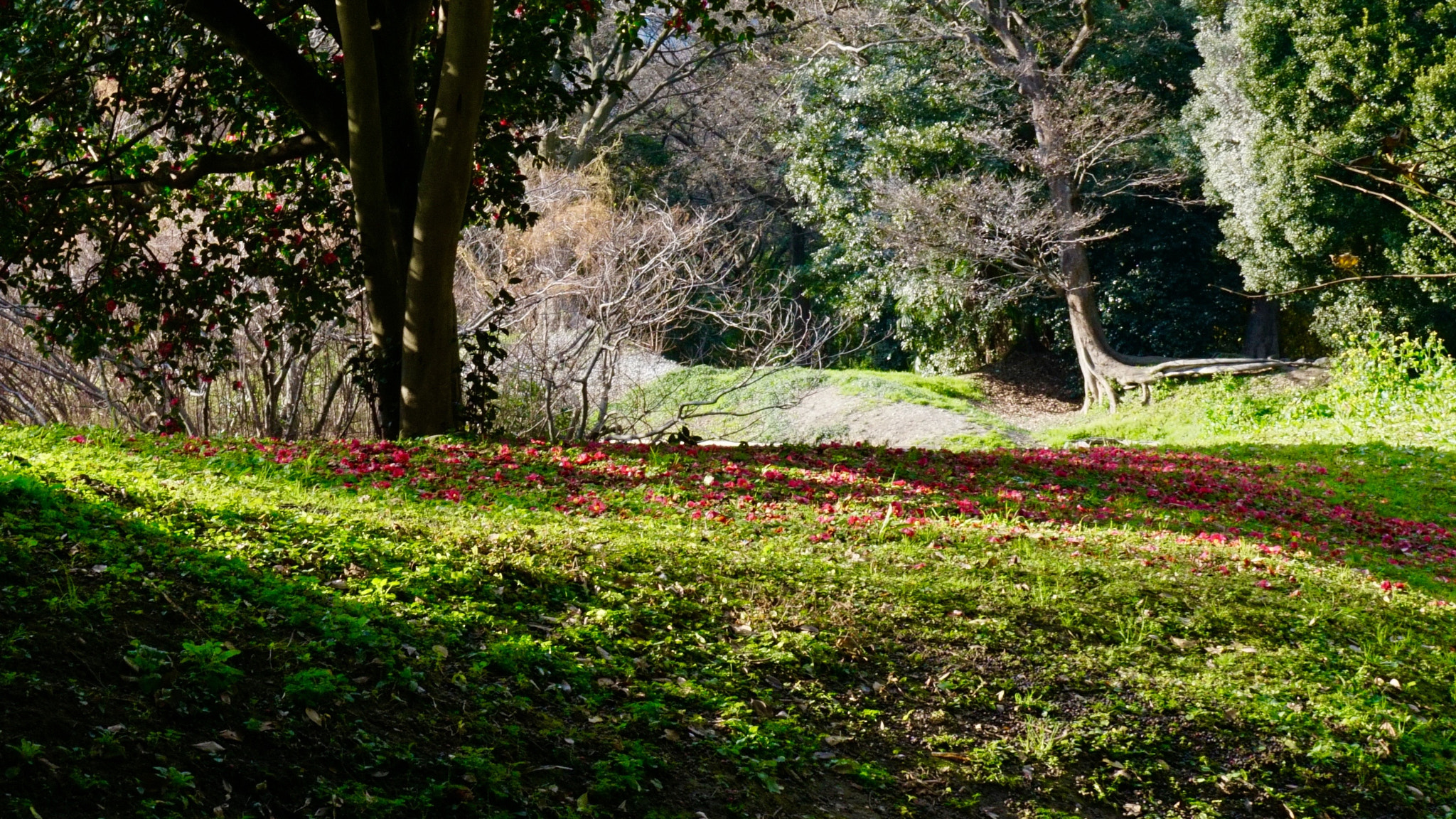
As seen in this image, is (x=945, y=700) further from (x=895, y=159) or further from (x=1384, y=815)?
(x=895, y=159)

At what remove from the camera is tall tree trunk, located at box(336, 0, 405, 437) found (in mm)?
7379

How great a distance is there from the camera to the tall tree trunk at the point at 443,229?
752 centimetres

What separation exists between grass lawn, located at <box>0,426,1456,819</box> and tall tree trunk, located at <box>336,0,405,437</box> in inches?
67.6

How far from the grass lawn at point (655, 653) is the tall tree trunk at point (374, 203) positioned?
1716 mm

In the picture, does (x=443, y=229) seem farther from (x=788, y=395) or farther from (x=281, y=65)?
(x=788, y=395)

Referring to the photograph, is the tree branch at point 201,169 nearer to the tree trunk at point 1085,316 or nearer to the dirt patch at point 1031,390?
the tree trunk at point 1085,316

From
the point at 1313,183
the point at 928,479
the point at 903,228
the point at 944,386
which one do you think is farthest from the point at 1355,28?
the point at 928,479

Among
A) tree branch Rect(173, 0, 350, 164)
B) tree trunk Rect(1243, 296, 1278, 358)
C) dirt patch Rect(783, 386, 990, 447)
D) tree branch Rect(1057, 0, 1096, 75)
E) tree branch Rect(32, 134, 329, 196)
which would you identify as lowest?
dirt patch Rect(783, 386, 990, 447)

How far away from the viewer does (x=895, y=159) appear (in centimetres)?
2075

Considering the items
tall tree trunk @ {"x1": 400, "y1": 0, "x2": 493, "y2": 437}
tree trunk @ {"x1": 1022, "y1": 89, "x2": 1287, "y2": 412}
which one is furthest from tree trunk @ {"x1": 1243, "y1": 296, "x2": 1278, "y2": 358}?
tall tree trunk @ {"x1": 400, "y1": 0, "x2": 493, "y2": 437}

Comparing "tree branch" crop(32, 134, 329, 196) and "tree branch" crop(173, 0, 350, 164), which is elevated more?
"tree branch" crop(173, 0, 350, 164)

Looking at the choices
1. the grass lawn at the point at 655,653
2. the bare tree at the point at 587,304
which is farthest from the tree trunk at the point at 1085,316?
the grass lawn at the point at 655,653

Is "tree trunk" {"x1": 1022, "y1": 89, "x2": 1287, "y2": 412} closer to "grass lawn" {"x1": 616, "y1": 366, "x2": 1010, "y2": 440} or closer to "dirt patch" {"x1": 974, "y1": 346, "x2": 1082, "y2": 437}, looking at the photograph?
"dirt patch" {"x1": 974, "y1": 346, "x2": 1082, "y2": 437}

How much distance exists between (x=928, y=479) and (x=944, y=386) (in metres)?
13.9
